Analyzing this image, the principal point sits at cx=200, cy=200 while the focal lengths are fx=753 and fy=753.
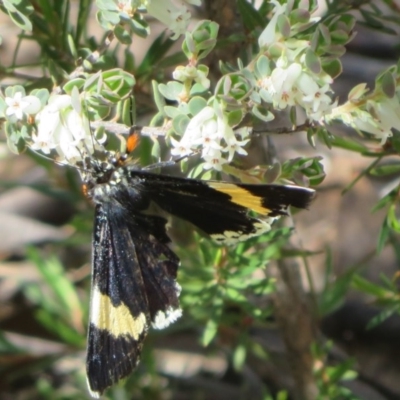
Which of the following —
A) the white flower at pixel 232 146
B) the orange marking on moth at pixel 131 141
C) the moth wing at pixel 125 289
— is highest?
the white flower at pixel 232 146

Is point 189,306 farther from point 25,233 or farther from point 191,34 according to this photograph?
point 25,233

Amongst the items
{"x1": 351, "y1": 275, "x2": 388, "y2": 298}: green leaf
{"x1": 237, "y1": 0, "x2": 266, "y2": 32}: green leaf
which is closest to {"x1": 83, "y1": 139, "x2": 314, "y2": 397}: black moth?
{"x1": 237, "y1": 0, "x2": 266, "y2": 32}: green leaf

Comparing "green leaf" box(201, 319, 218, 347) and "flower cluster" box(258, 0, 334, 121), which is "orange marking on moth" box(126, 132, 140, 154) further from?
"green leaf" box(201, 319, 218, 347)

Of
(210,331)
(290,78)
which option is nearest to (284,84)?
(290,78)

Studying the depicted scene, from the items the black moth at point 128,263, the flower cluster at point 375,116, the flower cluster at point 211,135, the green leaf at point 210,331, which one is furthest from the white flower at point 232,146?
the green leaf at point 210,331

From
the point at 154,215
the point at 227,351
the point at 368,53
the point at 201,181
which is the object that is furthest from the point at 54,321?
the point at 368,53

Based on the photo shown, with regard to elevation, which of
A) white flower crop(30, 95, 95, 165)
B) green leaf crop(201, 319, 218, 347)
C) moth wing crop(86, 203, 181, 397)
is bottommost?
green leaf crop(201, 319, 218, 347)

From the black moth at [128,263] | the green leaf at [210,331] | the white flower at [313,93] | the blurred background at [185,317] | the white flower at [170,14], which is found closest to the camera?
the white flower at [313,93]

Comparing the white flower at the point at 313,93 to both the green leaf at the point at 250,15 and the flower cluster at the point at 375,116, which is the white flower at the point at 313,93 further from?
the green leaf at the point at 250,15
